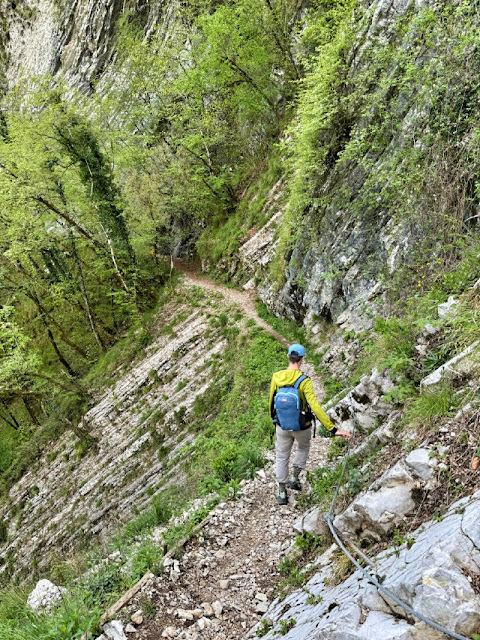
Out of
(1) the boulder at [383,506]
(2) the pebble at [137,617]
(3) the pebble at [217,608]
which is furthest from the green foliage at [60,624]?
(1) the boulder at [383,506]

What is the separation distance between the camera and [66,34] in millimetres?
40656

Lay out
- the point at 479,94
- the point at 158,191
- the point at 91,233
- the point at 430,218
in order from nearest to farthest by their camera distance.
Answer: the point at 479,94 → the point at 430,218 → the point at 91,233 → the point at 158,191

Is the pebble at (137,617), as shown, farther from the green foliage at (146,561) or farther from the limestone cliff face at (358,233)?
the limestone cliff face at (358,233)

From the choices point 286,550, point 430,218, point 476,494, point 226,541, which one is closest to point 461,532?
point 476,494

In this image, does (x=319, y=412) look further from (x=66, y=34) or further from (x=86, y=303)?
(x=66, y=34)

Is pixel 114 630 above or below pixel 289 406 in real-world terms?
below

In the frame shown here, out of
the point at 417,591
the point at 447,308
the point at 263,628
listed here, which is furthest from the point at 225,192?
the point at 417,591

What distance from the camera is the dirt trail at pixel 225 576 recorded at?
4.11 m

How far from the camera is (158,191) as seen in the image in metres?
23.0

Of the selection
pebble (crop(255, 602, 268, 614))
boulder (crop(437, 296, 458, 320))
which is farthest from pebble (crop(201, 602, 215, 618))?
boulder (crop(437, 296, 458, 320))

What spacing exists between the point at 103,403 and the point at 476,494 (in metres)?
18.0

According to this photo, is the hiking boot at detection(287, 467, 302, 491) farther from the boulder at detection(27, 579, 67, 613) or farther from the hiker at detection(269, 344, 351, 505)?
the boulder at detection(27, 579, 67, 613)

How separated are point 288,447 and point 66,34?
5234 centimetres

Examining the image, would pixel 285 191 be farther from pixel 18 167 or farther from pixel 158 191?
pixel 18 167
